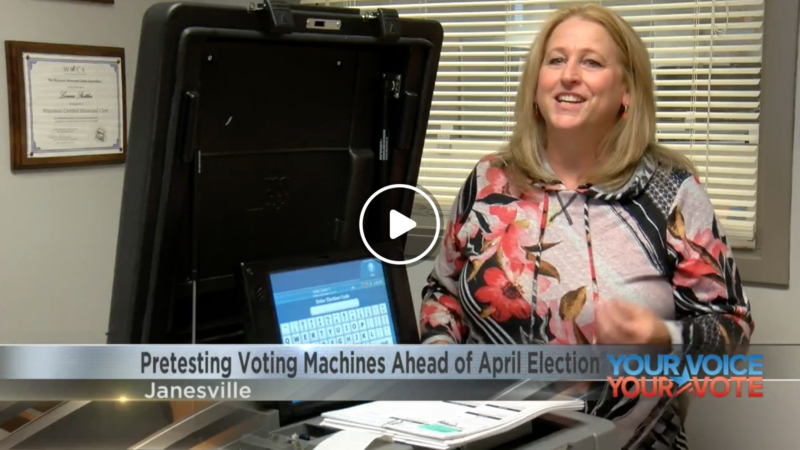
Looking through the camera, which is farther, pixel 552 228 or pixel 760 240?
pixel 760 240

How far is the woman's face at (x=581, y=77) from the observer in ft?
3.45

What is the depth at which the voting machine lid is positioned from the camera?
28.4 inches

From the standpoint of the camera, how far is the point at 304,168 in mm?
894

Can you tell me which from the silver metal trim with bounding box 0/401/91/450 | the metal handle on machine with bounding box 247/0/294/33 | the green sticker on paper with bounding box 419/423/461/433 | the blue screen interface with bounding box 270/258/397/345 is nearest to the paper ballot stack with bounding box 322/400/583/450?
the green sticker on paper with bounding box 419/423/461/433

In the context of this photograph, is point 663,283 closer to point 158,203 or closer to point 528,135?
point 528,135

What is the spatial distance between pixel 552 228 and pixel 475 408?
A: 39 cm

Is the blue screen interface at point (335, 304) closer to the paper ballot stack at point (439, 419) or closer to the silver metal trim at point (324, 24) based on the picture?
the paper ballot stack at point (439, 419)

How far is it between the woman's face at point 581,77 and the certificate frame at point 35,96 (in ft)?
2.88

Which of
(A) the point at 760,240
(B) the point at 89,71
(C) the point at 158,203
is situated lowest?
(A) the point at 760,240

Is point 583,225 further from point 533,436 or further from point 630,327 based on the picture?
point 533,436

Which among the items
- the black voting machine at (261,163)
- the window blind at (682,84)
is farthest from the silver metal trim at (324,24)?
the window blind at (682,84)

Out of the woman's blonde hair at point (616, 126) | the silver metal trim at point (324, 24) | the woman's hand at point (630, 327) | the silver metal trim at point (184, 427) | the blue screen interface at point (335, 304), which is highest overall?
the silver metal trim at point (324, 24)

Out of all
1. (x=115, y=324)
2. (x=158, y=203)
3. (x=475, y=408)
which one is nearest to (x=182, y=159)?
(x=158, y=203)

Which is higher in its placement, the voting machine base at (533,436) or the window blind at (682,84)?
the window blind at (682,84)
